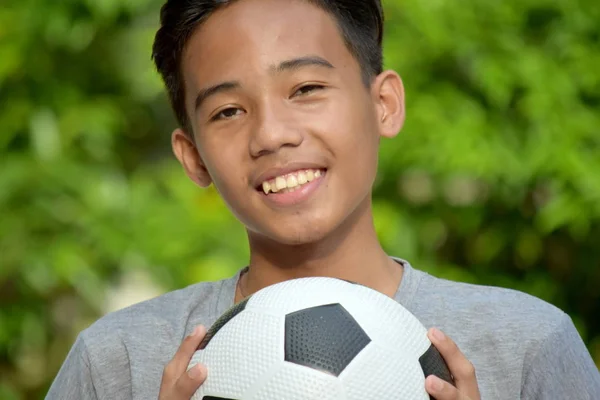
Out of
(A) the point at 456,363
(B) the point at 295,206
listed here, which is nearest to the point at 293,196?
(B) the point at 295,206

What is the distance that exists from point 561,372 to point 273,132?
3.27 ft

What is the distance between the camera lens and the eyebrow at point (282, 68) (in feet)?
10.2

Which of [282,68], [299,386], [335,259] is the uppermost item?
[282,68]

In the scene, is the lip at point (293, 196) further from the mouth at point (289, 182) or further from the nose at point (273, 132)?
the nose at point (273, 132)

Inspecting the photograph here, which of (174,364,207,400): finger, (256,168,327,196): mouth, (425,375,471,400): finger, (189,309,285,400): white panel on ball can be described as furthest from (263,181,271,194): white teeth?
(425,375,471,400): finger

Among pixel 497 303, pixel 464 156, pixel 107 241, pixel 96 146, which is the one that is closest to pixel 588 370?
pixel 497 303

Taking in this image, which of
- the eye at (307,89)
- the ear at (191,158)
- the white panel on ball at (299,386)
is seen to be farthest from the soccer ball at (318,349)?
the ear at (191,158)

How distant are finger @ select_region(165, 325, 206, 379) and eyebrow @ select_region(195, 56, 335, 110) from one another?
28.2 inches

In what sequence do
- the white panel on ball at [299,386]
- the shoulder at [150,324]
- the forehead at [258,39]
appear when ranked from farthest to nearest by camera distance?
the shoulder at [150,324] < the forehead at [258,39] < the white panel on ball at [299,386]

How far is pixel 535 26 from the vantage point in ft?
19.4

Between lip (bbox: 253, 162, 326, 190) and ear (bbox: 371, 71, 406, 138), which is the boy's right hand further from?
ear (bbox: 371, 71, 406, 138)

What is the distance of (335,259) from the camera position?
A: 329 centimetres

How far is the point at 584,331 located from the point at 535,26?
1627 mm

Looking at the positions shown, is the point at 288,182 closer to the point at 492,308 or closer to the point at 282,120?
the point at 282,120
